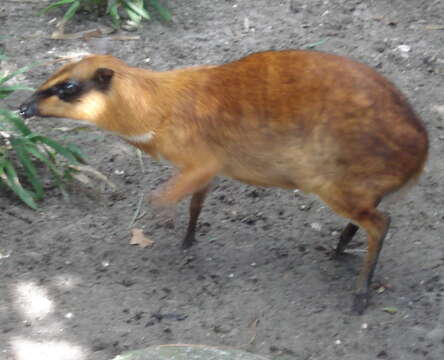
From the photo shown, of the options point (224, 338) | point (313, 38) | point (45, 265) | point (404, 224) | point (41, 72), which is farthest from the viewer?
point (313, 38)

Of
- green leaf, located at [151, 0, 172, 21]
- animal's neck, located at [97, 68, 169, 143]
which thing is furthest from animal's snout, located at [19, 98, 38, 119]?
green leaf, located at [151, 0, 172, 21]

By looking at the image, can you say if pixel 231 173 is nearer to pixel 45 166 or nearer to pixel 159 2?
pixel 45 166

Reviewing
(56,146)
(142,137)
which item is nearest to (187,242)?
(142,137)

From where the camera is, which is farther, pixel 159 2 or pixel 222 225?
pixel 159 2

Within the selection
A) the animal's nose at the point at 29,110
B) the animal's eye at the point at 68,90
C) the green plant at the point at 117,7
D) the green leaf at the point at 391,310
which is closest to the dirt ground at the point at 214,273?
the green leaf at the point at 391,310

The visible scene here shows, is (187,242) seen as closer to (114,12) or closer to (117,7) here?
(114,12)

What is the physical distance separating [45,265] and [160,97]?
1181 mm

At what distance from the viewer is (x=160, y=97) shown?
4.25m

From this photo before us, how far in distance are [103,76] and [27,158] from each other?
1.12m

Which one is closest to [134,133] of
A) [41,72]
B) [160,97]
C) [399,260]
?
[160,97]

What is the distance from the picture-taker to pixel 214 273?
4.57 m

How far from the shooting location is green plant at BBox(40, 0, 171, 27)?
664 centimetres

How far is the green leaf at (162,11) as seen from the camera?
676 cm

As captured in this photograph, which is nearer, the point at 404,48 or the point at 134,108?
the point at 134,108
